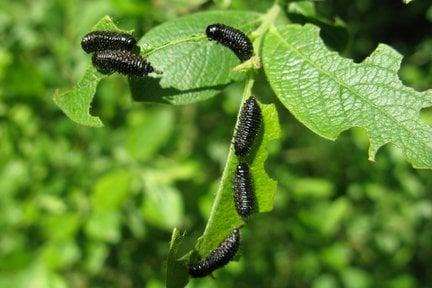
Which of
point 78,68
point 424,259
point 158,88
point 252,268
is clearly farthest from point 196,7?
point 424,259

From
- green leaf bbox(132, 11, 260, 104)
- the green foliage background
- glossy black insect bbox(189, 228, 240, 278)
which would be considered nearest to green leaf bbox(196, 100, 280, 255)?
glossy black insect bbox(189, 228, 240, 278)

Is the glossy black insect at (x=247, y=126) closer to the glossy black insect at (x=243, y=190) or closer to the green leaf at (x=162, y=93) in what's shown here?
the glossy black insect at (x=243, y=190)

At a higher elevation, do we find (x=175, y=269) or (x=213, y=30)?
(x=213, y=30)

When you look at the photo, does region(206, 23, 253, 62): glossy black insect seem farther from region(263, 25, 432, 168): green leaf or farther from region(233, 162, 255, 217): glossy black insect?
region(233, 162, 255, 217): glossy black insect

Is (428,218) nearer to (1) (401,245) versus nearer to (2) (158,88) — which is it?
(1) (401,245)

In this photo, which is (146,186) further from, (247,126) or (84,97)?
(247,126)

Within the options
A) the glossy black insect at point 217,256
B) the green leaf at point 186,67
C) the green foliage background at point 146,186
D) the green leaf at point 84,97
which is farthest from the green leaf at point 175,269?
the green foliage background at point 146,186

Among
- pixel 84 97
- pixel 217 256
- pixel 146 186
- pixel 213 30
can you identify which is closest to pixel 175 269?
pixel 217 256
